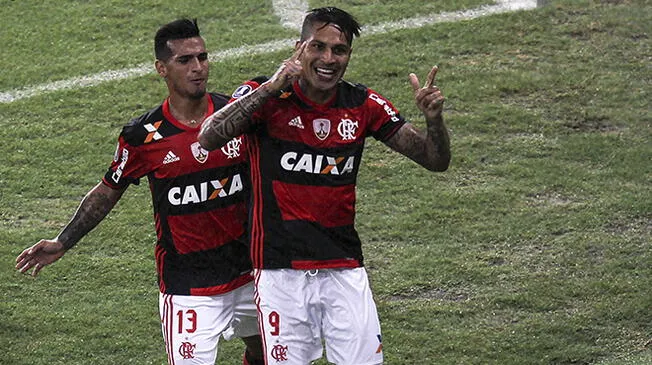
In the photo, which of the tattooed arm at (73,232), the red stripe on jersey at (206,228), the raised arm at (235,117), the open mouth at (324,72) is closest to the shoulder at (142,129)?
the tattooed arm at (73,232)

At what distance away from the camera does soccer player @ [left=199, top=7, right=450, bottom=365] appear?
24.1 ft

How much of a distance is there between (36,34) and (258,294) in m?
7.86

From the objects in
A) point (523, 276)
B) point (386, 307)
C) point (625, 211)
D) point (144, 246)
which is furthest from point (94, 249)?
point (625, 211)

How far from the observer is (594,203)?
11.5 metres

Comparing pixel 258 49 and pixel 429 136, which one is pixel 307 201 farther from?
pixel 258 49

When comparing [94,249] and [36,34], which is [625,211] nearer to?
[94,249]

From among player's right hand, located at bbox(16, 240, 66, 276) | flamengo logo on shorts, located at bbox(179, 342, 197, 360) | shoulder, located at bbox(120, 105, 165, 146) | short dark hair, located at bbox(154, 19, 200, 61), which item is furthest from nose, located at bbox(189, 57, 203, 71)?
flamengo logo on shorts, located at bbox(179, 342, 197, 360)

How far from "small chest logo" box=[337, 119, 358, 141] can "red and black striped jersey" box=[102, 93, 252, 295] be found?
60cm

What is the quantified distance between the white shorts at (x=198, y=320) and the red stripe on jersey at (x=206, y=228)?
11.3 inches

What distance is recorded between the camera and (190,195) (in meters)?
7.66

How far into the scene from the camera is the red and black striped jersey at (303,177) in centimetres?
735

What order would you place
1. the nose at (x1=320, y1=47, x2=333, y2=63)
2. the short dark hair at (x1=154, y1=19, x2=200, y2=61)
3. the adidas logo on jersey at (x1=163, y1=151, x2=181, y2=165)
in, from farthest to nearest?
the short dark hair at (x1=154, y1=19, x2=200, y2=61), the adidas logo on jersey at (x1=163, y1=151, x2=181, y2=165), the nose at (x1=320, y1=47, x2=333, y2=63)

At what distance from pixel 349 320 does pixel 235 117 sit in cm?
121

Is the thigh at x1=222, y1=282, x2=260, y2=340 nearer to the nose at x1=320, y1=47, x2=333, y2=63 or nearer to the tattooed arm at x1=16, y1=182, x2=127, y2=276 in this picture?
the tattooed arm at x1=16, y1=182, x2=127, y2=276
